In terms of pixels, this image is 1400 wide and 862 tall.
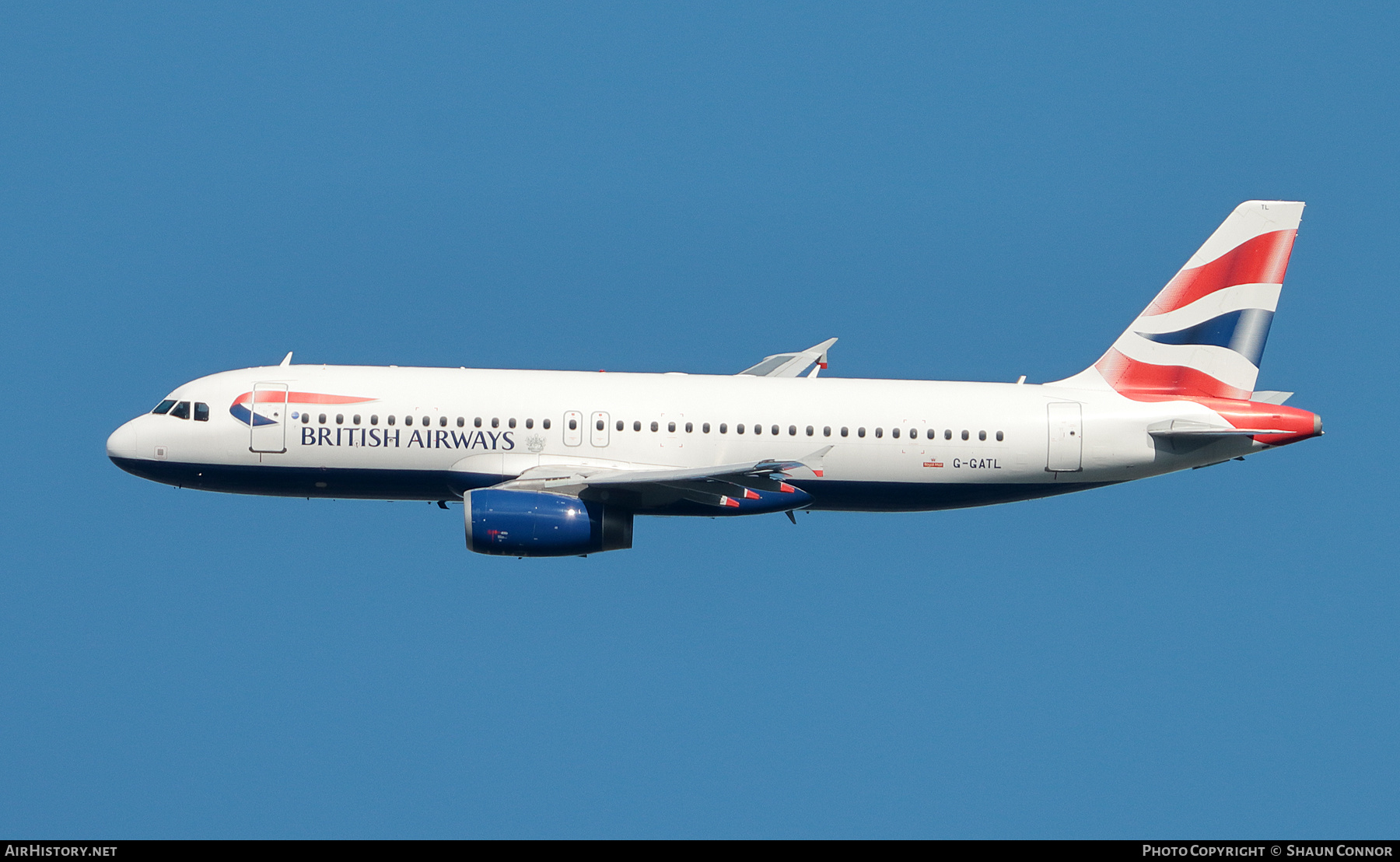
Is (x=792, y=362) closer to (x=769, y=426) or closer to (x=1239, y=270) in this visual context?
(x=769, y=426)

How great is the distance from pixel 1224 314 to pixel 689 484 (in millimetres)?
13412

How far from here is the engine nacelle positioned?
26375 mm

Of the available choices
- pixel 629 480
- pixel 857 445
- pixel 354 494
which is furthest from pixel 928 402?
pixel 354 494

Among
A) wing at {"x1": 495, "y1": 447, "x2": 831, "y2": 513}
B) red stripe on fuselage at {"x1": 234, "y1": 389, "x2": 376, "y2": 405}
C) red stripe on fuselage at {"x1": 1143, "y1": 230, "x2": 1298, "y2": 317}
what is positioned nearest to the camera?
wing at {"x1": 495, "y1": 447, "x2": 831, "y2": 513}

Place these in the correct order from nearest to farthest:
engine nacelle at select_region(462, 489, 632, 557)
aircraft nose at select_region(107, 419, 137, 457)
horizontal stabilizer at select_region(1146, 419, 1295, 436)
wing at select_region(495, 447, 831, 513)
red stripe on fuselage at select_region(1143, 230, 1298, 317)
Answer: wing at select_region(495, 447, 831, 513) < engine nacelle at select_region(462, 489, 632, 557) < horizontal stabilizer at select_region(1146, 419, 1295, 436) < aircraft nose at select_region(107, 419, 137, 457) < red stripe on fuselage at select_region(1143, 230, 1298, 317)

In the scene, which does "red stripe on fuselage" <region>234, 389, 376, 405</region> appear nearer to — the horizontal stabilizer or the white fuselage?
the white fuselage

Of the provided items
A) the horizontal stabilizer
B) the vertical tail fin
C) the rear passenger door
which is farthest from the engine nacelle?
the vertical tail fin

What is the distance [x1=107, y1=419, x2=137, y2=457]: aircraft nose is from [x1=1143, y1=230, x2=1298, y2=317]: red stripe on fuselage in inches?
946

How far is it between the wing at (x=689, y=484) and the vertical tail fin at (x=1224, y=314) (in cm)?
847

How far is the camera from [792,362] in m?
33.2

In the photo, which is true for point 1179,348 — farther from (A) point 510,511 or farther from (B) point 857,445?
(A) point 510,511

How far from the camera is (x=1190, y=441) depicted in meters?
28.5

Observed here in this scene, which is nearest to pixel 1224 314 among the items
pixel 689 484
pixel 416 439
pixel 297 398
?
pixel 689 484

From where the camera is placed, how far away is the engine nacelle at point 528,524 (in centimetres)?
2638
